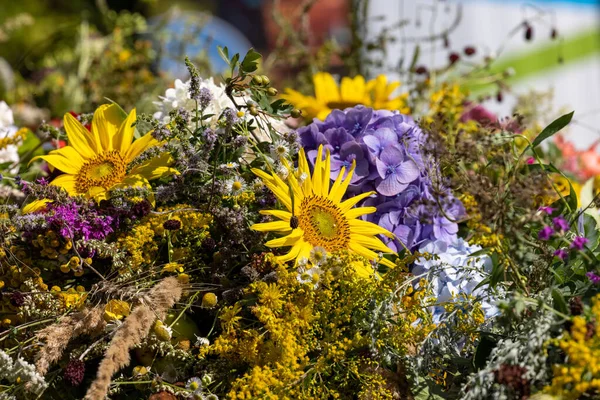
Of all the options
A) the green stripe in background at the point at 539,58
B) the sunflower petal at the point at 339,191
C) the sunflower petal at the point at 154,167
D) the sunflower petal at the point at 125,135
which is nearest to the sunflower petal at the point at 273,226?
the sunflower petal at the point at 339,191

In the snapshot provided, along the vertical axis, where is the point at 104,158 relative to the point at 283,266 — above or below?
above

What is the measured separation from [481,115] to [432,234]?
0.87 metres

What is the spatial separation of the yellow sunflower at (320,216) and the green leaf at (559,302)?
0.83 ft

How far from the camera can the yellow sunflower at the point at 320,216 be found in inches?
41.7

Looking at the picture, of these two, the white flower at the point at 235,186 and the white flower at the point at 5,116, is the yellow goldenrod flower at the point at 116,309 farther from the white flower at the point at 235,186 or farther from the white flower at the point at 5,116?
the white flower at the point at 5,116

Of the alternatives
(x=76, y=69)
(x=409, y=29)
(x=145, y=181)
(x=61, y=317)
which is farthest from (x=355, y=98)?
(x=409, y=29)

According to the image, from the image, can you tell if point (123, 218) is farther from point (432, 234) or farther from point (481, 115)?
point (481, 115)

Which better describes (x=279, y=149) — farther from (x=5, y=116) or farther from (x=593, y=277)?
(x=5, y=116)

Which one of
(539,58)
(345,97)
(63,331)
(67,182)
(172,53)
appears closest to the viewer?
(63,331)

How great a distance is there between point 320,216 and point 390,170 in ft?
0.60

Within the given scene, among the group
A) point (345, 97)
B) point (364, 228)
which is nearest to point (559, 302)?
point (364, 228)

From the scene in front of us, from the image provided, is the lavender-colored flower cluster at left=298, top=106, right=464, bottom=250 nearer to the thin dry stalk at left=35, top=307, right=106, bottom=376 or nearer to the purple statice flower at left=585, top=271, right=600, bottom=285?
the purple statice flower at left=585, top=271, right=600, bottom=285

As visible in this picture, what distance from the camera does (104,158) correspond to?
1220mm

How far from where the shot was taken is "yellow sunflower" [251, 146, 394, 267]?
1.06 meters
